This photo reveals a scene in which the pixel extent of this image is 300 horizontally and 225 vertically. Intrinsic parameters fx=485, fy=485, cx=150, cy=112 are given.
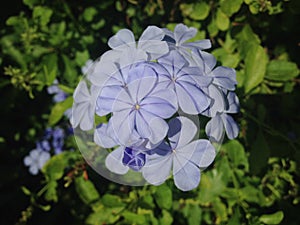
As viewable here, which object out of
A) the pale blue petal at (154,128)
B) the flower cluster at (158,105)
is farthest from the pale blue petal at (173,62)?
the pale blue petal at (154,128)

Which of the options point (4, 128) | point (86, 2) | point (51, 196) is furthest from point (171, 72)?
point (4, 128)

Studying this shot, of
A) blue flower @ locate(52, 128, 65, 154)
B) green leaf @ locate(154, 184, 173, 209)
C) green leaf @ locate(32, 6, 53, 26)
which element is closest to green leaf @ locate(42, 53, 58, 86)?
green leaf @ locate(32, 6, 53, 26)

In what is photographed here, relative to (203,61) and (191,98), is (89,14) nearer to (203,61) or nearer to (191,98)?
(203,61)

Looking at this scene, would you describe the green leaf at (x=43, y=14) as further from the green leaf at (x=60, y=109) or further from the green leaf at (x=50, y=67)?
the green leaf at (x=60, y=109)

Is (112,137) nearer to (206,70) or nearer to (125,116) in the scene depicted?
(125,116)

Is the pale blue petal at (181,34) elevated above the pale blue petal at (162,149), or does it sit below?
above

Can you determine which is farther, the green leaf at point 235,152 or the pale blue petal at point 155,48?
the green leaf at point 235,152
